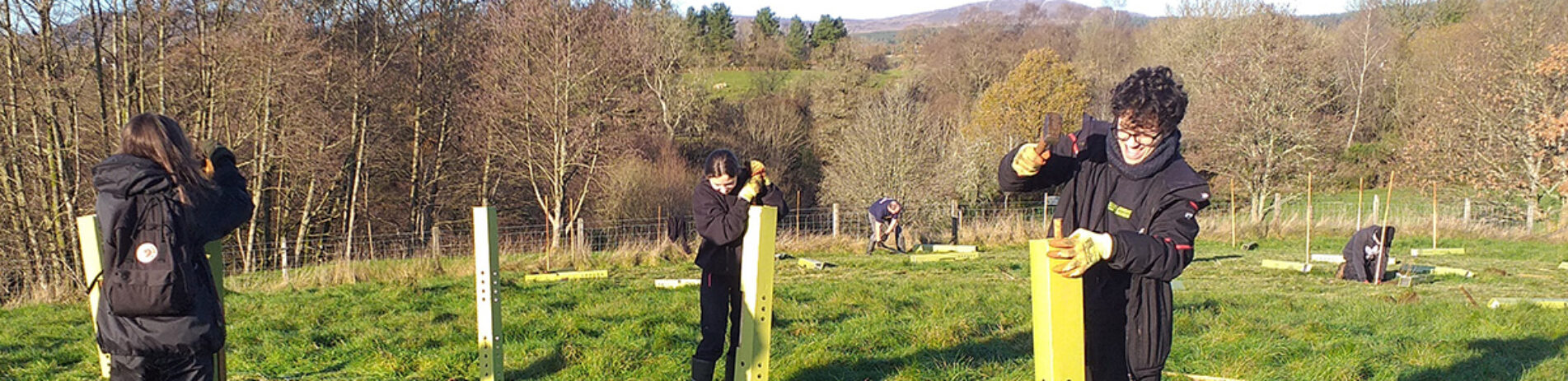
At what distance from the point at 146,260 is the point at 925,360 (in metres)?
4.38

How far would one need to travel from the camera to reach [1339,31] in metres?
46.1

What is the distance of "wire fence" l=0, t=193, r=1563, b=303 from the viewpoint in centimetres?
1803

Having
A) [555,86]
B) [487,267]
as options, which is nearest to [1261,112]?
[555,86]

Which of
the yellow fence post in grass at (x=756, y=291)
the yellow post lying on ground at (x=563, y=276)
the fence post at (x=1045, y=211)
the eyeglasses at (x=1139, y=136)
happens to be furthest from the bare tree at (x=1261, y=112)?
the eyeglasses at (x=1139, y=136)

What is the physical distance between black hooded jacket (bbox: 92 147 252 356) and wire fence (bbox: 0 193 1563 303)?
11.2 m

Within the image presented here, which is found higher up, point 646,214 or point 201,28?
point 201,28

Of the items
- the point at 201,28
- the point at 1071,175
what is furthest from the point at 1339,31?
the point at 1071,175

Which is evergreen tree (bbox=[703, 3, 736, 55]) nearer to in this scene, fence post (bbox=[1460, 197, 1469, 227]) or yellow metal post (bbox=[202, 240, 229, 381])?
fence post (bbox=[1460, 197, 1469, 227])

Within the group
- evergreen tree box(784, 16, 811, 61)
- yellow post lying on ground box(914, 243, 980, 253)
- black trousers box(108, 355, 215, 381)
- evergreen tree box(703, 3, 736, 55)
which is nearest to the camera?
black trousers box(108, 355, 215, 381)

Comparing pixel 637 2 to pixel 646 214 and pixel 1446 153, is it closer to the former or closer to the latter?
pixel 646 214

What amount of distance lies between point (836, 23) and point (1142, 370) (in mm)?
58246

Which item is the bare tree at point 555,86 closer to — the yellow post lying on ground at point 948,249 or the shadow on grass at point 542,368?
the yellow post lying on ground at point 948,249

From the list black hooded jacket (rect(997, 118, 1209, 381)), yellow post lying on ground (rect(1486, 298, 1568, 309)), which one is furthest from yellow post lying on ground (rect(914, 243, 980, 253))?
black hooded jacket (rect(997, 118, 1209, 381))

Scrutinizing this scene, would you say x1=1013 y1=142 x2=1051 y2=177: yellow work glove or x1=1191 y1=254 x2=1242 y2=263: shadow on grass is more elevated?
x1=1013 y1=142 x2=1051 y2=177: yellow work glove
